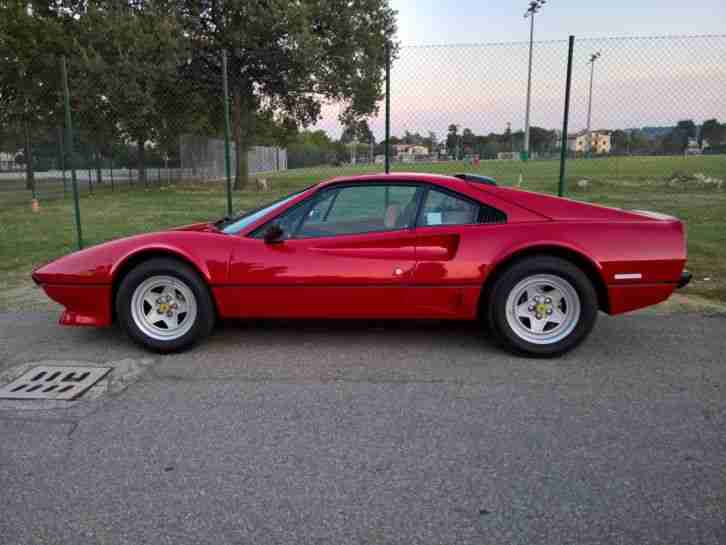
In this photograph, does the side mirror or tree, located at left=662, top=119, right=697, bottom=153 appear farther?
tree, located at left=662, top=119, right=697, bottom=153

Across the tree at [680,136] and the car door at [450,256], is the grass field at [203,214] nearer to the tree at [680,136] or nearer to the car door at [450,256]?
the tree at [680,136]

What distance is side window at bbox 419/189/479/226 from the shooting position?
13.7ft

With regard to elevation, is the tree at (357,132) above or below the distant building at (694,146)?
above

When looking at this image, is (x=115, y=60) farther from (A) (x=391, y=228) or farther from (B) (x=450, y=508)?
(B) (x=450, y=508)

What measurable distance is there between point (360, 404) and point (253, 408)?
2.03ft

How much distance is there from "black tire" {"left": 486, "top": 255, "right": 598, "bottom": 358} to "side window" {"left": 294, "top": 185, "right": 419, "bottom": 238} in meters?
0.82

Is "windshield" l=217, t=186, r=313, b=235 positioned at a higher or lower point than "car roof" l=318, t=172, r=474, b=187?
lower

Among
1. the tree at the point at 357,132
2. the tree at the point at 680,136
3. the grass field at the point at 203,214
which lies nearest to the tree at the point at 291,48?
the grass field at the point at 203,214

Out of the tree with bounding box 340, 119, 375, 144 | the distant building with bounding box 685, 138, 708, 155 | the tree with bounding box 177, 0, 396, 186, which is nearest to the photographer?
the tree with bounding box 340, 119, 375, 144

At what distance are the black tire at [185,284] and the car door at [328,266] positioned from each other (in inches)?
9.9

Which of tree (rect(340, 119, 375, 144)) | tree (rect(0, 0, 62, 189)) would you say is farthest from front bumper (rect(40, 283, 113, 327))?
tree (rect(0, 0, 62, 189))

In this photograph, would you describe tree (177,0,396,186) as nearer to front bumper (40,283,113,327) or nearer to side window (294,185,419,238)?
side window (294,185,419,238)

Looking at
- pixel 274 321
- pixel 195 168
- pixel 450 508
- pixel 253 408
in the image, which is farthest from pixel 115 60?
pixel 450 508

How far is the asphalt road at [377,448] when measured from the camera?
2.23m
